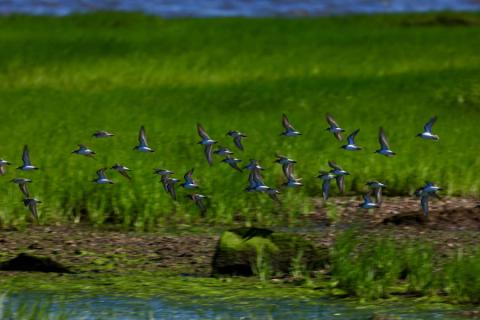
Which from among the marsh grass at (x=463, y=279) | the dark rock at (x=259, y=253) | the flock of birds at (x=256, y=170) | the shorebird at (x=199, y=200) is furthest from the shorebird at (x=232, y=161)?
the marsh grass at (x=463, y=279)

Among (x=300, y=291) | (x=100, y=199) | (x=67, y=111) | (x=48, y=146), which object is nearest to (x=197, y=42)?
(x=67, y=111)

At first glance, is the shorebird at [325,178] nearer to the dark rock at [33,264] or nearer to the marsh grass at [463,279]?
the marsh grass at [463,279]

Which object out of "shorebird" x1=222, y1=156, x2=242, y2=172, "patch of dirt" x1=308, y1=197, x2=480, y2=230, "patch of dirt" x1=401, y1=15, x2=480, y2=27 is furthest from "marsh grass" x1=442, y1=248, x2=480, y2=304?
"patch of dirt" x1=401, y1=15, x2=480, y2=27

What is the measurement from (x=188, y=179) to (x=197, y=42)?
18.3m

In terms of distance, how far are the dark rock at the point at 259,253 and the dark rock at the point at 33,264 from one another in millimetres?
1663

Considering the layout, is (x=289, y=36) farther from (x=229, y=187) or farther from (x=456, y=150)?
(x=229, y=187)

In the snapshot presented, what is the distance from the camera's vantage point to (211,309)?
13.1 m

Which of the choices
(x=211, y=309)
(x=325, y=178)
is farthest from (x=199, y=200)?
(x=211, y=309)

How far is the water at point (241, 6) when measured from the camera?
49.8 metres

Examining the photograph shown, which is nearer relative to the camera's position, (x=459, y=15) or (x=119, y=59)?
(x=119, y=59)

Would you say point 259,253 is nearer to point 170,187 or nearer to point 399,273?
point 399,273

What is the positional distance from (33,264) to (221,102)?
33.9 ft

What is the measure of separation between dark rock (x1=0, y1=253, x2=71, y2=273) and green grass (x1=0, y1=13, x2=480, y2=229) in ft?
6.67

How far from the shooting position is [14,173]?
1791 centimetres
